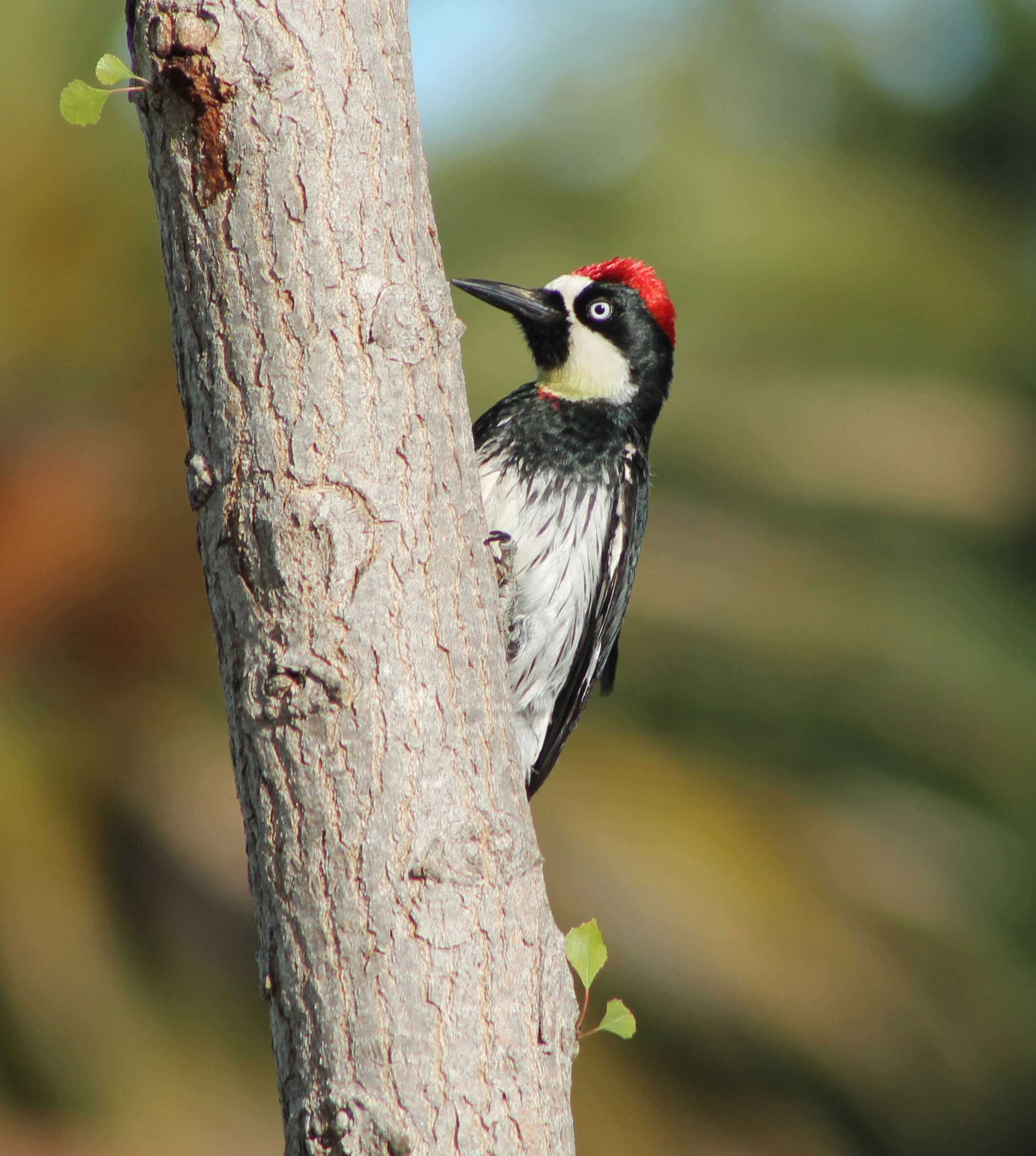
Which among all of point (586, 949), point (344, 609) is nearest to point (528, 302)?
point (344, 609)

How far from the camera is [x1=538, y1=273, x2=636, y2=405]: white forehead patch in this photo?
386 centimetres

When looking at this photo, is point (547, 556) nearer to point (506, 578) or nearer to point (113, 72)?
point (506, 578)

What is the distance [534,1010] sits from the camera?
1817 millimetres

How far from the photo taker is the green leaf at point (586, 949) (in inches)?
77.5

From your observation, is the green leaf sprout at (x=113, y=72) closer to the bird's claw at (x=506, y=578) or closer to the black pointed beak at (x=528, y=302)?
the bird's claw at (x=506, y=578)

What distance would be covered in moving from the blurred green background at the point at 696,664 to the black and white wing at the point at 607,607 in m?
2.16

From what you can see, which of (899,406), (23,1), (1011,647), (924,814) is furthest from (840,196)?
(23,1)

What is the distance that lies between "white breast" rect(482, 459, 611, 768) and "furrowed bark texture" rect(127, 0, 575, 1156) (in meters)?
1.62

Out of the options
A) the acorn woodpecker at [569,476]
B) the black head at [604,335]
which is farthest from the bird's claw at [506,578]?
the black head at [604,335]

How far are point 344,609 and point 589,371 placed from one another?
2243mm

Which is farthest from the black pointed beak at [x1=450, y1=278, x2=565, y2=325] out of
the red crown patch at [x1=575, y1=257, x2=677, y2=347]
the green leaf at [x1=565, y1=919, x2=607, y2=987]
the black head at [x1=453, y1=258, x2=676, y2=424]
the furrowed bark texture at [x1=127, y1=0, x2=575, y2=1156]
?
the green leaf at [x1=565, y1=919, x2=607, y2=987]

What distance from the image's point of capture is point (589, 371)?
3.88 m

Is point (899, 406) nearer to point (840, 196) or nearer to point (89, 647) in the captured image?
point (840, 196)

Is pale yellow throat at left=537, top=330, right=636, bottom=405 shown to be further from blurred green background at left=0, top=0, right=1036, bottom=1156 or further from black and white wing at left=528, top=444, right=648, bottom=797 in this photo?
blurred green background at left=0, top=0, right=1036, bottom=1156
